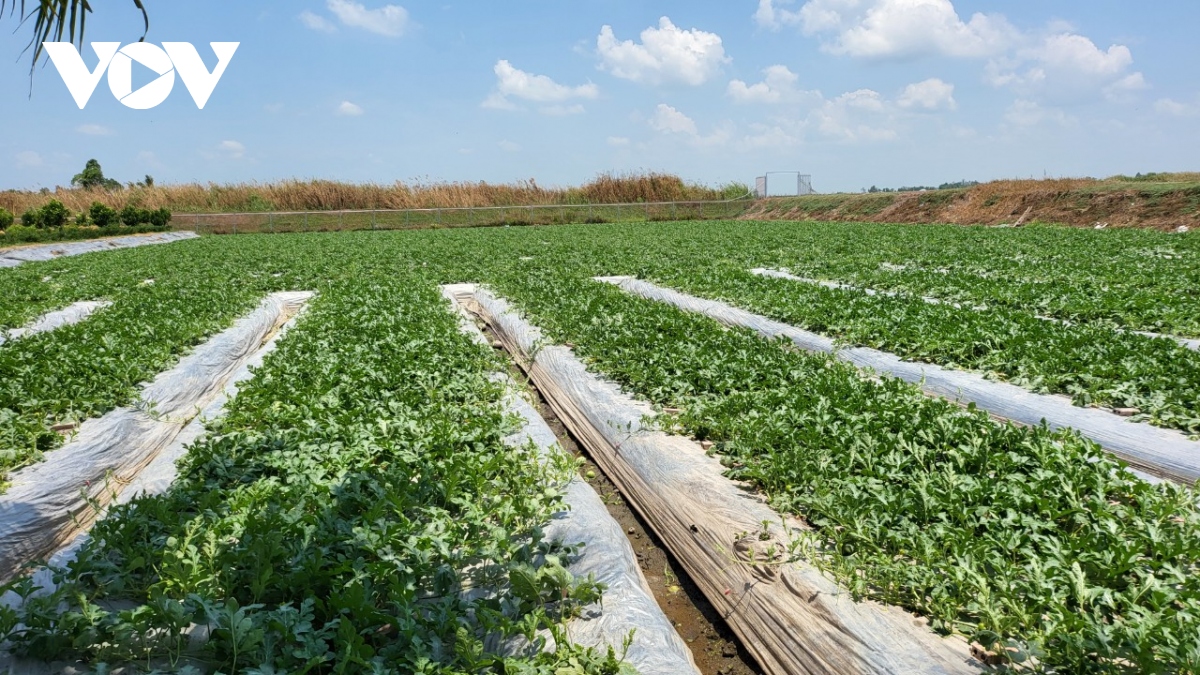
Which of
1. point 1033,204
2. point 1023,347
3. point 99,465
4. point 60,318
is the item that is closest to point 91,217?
point 60,318

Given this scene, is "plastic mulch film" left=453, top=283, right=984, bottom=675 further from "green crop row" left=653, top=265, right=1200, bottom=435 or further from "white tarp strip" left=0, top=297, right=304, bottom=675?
"green crop row" left=653, top=265, right=1200, bottom=435

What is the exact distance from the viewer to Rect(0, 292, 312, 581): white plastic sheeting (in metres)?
4.14

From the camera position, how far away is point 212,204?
42.3 metres

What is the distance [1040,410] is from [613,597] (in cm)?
432

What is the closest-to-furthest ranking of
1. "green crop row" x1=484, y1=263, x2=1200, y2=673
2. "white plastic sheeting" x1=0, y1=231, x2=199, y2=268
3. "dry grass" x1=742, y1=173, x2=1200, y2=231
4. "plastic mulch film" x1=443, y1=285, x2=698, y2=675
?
"green crop row" x1=484, y1=263, x2=1200, y2=673
"plastic mulch film" x1=443, y1=285, x2=698, y2=675
"white plastic sheeting" x1=0, y1=231, x2=199, y2=268
"dry grass" x1=742, y1=173, x2=1200, y2=231

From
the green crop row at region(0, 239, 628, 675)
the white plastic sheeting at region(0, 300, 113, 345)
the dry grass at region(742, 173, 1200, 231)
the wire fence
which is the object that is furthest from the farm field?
the wire fence

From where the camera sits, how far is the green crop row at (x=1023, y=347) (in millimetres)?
5648

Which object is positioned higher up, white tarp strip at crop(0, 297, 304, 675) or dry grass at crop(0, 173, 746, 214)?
dry grass at crop(0, 173, 746, 214)

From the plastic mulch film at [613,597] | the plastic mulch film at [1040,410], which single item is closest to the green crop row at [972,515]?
the plastic mulch film at [1040,410]

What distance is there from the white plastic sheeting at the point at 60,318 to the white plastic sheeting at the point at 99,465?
12.6 ft

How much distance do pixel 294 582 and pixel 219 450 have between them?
6.57ft

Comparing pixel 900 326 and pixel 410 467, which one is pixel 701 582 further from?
pixel 900 326

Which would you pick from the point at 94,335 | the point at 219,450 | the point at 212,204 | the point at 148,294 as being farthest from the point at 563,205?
the point at 219,450

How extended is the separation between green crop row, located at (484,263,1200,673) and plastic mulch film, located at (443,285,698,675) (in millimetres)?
873
